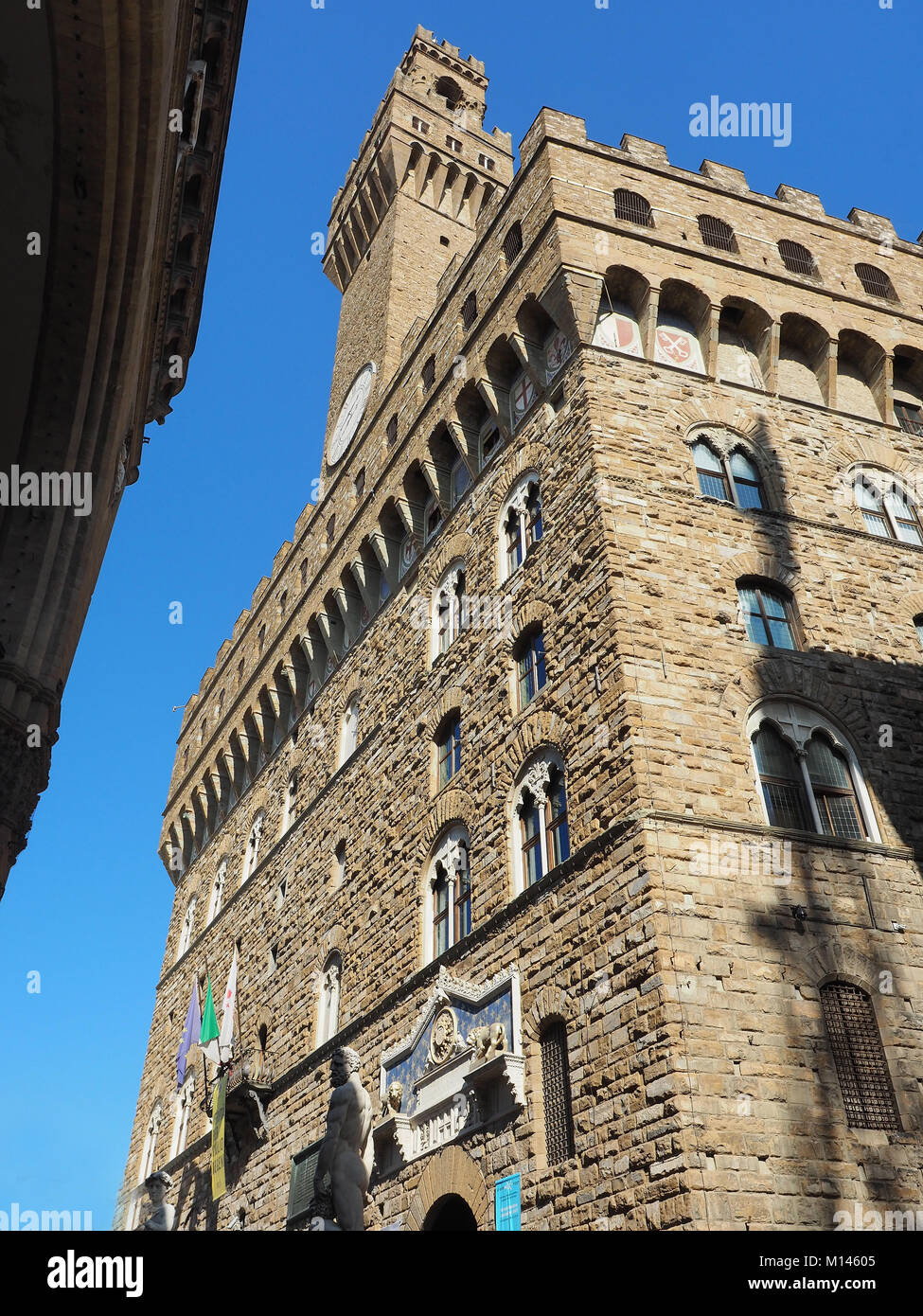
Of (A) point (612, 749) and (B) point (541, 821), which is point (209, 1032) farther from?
(A) point (612, 749)

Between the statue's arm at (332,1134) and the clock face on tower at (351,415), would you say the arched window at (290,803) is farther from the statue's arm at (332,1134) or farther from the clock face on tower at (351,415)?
the statue's arm at (332,1134)

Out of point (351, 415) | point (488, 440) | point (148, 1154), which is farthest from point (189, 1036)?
point (351, 415)

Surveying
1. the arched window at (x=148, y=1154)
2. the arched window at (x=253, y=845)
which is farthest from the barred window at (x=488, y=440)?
the arched window at (x=148, y=1154)

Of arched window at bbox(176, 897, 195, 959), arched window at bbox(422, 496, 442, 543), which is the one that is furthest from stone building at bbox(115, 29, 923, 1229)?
arched window at bbox(176, 897, 195, 959)

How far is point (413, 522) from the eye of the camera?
17484mm

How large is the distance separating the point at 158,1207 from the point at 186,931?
18522 millimetres

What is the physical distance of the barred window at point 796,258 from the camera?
16.0m

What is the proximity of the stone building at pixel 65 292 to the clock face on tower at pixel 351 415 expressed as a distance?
13797 mm

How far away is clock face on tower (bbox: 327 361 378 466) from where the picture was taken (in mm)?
22875

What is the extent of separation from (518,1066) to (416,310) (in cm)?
1792

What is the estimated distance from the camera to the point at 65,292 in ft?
25.4

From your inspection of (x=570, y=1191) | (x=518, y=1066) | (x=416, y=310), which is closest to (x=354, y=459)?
(x=416, y=310)
